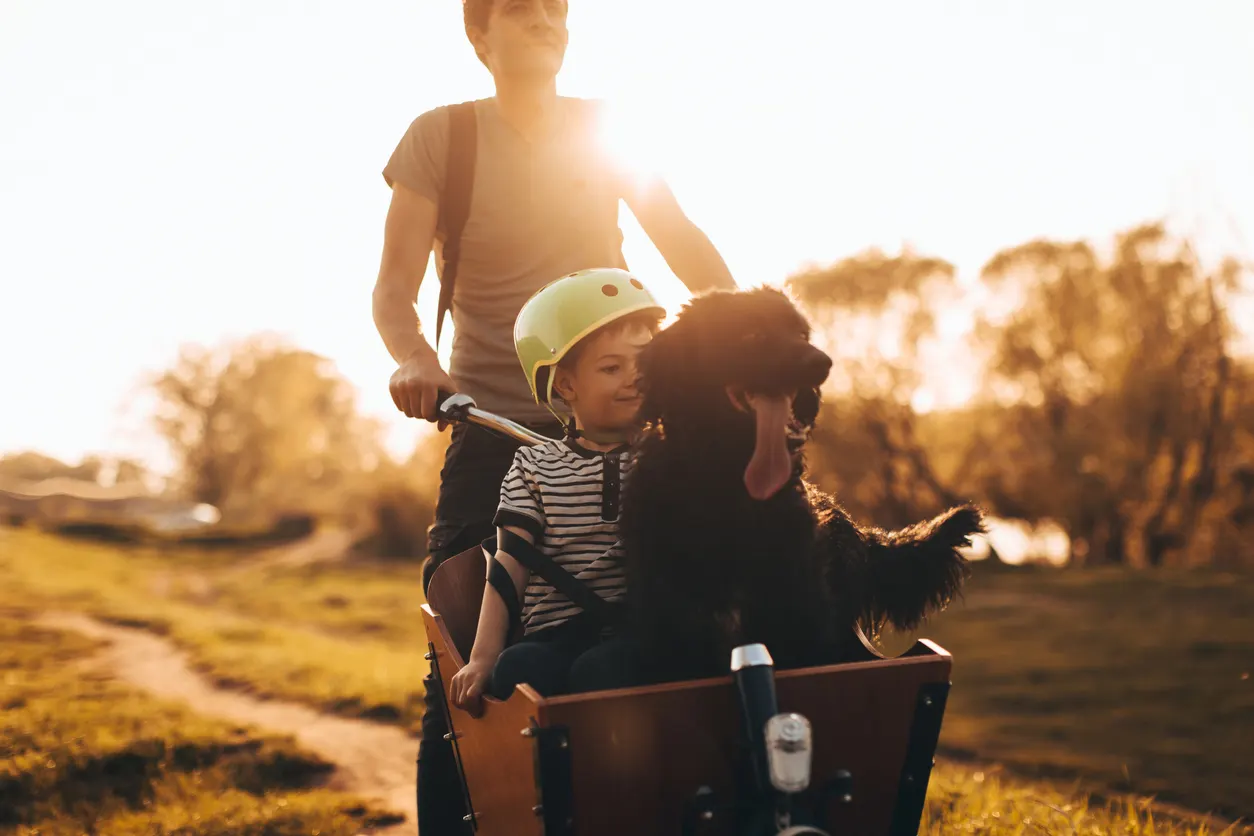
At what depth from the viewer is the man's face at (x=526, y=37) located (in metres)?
2.78

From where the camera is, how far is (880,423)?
15.6 m

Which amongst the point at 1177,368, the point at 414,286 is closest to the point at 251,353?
the point at 1177,368

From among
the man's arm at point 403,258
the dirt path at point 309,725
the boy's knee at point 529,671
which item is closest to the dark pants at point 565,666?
the boy's knee at point 529,671

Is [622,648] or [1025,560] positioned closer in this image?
[622,648]

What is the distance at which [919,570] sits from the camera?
2029mm

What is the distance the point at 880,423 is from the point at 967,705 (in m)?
8.23

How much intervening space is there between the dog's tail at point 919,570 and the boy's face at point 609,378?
1.95 feet

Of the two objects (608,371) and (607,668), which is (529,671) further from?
(608,371)

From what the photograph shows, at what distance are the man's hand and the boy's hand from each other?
564mm

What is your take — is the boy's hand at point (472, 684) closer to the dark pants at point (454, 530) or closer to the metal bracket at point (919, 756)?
the dark pants at point (454, 530)

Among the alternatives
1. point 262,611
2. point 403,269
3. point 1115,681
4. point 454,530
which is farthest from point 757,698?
point 262,611

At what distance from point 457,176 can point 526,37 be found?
1.24ft

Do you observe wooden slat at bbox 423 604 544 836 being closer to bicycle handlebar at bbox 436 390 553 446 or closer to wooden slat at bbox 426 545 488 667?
wooden slat at bbox 426 545 488 667

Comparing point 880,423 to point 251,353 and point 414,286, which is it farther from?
point 251,353
